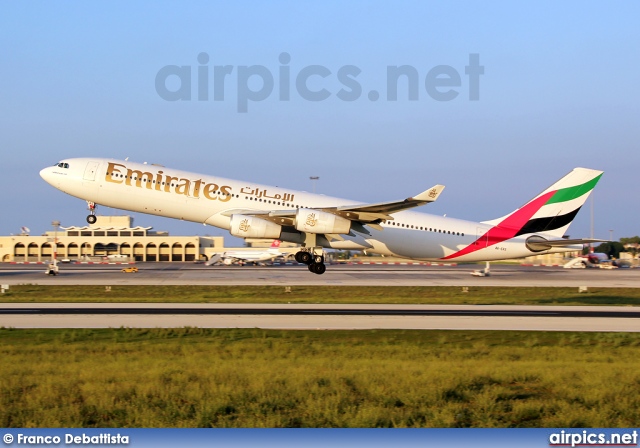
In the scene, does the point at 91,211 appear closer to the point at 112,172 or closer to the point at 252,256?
the point at 112,172

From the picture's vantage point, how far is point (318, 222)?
3681 centimetres

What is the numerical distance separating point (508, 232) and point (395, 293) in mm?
8298

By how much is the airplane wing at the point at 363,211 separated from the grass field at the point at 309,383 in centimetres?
1332

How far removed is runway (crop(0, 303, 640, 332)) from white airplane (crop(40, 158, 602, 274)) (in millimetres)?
4409

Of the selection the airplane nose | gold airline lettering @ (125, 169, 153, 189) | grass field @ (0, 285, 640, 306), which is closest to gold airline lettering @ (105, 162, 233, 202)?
gold airline lettering @ (125, 169, 153, 189)

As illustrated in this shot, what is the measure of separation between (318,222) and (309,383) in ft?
72.1

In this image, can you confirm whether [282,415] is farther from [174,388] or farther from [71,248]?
[71,248]

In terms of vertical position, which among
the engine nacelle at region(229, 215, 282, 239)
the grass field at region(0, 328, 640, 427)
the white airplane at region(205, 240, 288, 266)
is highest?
the engine nacelle at region(229, 215, 282, 239)

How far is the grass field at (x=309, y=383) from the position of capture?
12.9 metres

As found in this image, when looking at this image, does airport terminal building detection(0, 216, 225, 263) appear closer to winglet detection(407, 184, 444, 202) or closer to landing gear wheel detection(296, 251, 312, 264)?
landing gear wheel detection(296, 251, 312, 264)

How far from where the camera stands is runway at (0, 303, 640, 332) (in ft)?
88.6

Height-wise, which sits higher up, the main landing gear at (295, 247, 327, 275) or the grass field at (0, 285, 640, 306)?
the main landing gear at (295, 247, 327, 275)

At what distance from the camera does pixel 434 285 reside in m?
54.5

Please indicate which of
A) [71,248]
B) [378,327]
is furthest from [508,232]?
[71,248]
